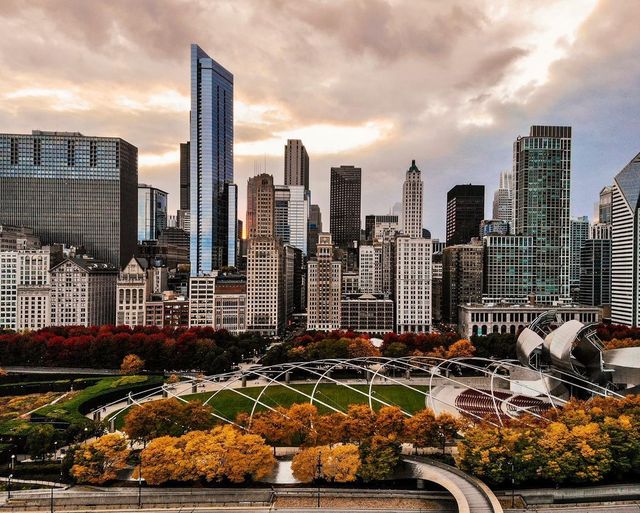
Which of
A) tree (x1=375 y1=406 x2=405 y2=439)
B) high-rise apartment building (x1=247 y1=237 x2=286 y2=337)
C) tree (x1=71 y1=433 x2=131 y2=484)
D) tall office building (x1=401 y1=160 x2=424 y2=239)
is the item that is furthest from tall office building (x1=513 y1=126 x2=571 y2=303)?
tree (x1=71 y1=433 x2=131 y2=484)

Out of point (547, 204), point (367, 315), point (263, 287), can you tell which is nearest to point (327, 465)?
point (263, 287)

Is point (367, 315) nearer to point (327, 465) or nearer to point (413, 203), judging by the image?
point (413, 203)

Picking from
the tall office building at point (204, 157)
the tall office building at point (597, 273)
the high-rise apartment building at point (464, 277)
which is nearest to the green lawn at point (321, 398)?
the high-rise apartment building at point (464, 277)

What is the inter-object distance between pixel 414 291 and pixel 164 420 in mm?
96123

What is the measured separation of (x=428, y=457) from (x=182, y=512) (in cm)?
2197

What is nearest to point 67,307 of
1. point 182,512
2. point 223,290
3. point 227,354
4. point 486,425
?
point 223,290

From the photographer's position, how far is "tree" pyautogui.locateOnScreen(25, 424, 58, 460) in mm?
44062

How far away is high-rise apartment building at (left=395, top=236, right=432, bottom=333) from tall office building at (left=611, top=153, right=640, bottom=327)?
58751 mm

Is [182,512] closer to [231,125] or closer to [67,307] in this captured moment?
[67,307]

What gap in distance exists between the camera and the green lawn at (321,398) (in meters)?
61.0

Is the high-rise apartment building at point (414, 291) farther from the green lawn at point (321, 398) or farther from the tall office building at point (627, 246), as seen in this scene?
the green lawn at point (321, 398)

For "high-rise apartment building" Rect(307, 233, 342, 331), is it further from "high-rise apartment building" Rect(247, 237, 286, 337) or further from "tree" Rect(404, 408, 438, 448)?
"tree" Rect(404, 408, 438, 448)

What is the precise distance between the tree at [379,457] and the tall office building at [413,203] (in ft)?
404

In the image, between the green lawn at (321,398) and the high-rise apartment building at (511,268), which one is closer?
the green lawn at (321,398)
